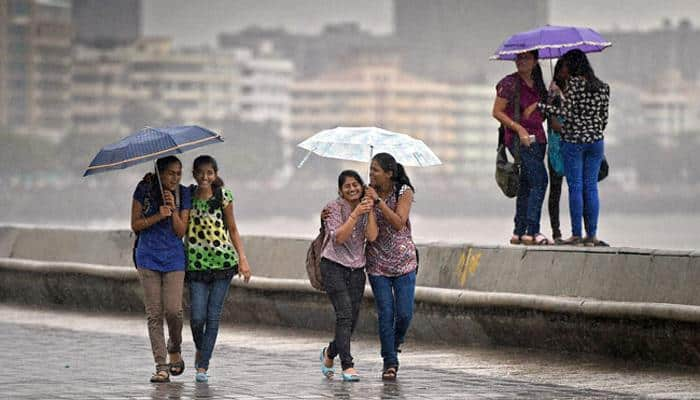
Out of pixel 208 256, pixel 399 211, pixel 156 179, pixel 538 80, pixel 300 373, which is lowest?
pixel 300 373

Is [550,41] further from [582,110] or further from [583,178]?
[583,178]

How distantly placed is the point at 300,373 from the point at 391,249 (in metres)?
0.97

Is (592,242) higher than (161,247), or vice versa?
(161,247)

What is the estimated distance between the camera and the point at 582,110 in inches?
432

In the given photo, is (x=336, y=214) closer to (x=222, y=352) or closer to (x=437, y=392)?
(x=437, y=392)

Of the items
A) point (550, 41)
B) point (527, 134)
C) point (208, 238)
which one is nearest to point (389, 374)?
point (208, 238)

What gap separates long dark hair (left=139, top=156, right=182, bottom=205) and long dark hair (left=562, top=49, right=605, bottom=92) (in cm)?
338

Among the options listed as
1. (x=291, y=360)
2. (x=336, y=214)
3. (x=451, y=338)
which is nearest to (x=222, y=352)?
(x=291, y=360)

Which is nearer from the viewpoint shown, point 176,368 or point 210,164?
point 210,164

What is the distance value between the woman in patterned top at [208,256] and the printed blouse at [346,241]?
0.49 meters

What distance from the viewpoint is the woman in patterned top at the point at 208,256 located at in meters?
8.73

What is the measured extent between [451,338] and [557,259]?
3.16 feet

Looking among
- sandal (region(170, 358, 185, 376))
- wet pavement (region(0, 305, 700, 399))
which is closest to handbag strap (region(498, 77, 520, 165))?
wet pavement (region(0, 305, 700, 399))

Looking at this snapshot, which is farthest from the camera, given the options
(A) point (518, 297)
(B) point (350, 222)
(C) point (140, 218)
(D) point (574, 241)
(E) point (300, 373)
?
(D) point (574, 241)
